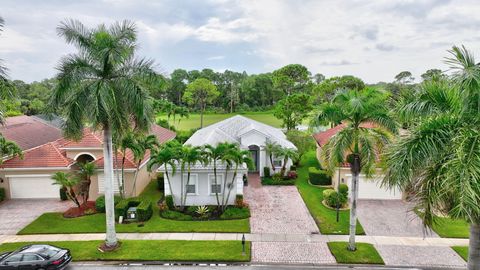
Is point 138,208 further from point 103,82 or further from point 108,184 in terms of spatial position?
point 103,82

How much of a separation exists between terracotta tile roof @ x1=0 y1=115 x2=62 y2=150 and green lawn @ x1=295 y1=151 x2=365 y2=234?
25.5m

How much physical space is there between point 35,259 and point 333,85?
45.3m

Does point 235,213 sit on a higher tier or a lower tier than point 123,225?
higher

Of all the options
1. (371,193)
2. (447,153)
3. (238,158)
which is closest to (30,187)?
(238,158)

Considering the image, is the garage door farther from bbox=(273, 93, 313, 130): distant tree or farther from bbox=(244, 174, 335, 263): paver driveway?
bbox=(273, 93, 313, 130): distant tree

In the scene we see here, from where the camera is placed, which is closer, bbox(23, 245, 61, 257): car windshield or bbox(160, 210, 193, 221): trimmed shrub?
bbox(23, 245, 61, 257): car windshield

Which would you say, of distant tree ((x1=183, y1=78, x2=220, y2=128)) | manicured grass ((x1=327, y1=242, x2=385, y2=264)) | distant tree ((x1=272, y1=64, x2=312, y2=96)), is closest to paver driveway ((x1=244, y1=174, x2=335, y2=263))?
manicured grass ((x1=327, y1=242, x2=385, y2=264))

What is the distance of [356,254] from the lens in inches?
600

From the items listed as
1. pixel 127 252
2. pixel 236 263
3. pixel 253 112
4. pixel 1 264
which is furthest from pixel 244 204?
pixel 253 112

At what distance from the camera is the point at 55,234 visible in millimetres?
17719

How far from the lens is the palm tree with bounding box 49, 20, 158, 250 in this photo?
46.9ft

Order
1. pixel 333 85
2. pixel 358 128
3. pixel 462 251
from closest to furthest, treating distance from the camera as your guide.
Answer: pixel 358 128 → pixel 462 251 → pixel 333 85

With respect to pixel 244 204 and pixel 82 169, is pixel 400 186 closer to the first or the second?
pixel 244 204

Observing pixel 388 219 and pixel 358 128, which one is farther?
pixel 388 219
